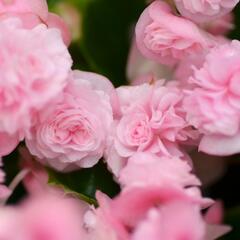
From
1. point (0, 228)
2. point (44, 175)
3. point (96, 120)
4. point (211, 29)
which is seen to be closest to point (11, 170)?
point (44, 175)

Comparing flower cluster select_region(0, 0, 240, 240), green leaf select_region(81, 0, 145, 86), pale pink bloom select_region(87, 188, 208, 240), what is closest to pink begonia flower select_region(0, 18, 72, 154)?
flower cluster select_region(0, 0, 240, 240)

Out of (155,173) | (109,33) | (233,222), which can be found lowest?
(233,222)

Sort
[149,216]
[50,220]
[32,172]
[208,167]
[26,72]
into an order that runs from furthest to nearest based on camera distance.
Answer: [208,167]
[32,172]
[26,72]
[149,216]
[50,220]

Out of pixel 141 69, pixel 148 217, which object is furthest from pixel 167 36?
pixel 148 217

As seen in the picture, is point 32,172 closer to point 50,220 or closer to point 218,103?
point 218,103

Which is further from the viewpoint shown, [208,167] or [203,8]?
[208,167]

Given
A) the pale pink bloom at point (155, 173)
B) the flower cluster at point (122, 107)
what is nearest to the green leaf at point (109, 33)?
the flower cluster at point (122, 107)
